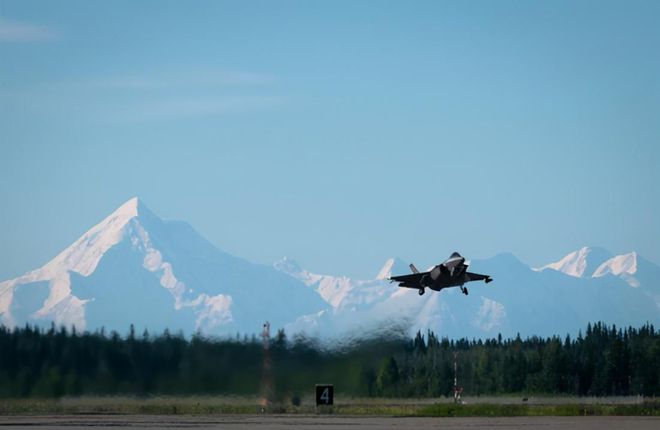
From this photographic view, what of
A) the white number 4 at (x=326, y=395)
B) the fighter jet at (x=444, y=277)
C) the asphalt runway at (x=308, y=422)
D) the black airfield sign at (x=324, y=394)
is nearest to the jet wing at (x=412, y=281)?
the fighter jet at (x=444, y=277)

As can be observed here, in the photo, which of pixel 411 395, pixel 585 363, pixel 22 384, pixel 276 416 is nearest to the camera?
pixel 276 416

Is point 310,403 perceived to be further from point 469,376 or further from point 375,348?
point 469,376

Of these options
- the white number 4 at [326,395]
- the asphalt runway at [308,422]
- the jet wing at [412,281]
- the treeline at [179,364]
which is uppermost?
the jet wing at [412,281]

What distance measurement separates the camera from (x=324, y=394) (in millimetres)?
112500

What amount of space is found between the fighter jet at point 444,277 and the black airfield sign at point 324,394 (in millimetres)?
10130

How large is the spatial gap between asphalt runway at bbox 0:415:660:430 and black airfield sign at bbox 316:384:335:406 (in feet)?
27.8

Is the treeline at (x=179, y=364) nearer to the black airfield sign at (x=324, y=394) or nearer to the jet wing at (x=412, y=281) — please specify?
the black airfield sign at (x=324, y=394)

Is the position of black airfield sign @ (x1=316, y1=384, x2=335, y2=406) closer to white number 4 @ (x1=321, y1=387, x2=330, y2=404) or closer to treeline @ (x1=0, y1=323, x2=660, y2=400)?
white number 4 @ (x1=321, y1=387, x2=330, y2=404)

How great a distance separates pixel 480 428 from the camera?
281 feet

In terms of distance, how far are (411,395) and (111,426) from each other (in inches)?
2010

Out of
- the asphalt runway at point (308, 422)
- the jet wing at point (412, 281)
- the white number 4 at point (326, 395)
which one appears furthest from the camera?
the jet wing at point (412, 281)

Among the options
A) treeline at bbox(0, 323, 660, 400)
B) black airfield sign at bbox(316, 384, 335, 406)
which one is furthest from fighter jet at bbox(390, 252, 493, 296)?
black airfield sign at bbox(316, 384, 335, 406)

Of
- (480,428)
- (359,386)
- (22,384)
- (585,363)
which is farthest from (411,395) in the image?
(585,363)

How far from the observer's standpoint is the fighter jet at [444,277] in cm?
11389
